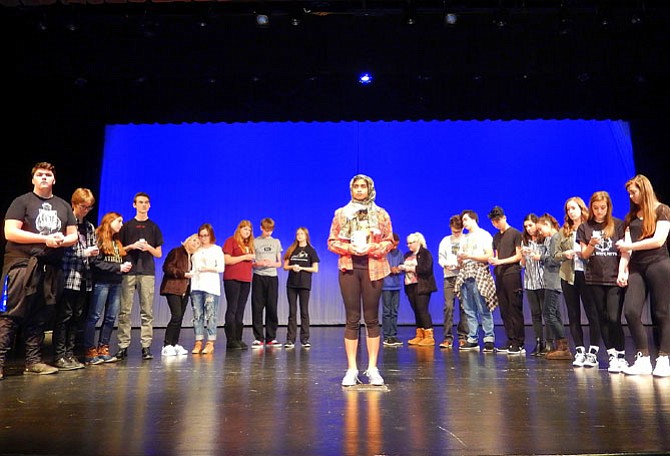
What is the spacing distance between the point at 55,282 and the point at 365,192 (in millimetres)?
2771

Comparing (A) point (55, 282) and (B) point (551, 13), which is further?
(B) point (551, 13)

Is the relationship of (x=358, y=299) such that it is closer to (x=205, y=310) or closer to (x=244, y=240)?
(x=205, y=310)

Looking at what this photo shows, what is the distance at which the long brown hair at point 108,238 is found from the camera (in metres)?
5.52

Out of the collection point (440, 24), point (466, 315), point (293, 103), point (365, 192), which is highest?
point (440, 24)

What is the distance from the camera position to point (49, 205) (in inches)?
183

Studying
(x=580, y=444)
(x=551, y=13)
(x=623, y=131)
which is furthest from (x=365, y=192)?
(x=623, y=131)

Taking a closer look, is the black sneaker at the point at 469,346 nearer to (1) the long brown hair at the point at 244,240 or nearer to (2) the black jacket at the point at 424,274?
(2) the black jacket at the point at 424,274

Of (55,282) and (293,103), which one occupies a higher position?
(293,103)

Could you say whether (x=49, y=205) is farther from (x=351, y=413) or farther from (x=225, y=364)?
(x=351, y=413)

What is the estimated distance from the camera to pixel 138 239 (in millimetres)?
5840

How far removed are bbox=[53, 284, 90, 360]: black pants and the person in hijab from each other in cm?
267

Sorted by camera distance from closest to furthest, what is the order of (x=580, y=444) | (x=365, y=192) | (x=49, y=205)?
(x=580, y=444)
(x=365, y=192)
(x=49, y=205)

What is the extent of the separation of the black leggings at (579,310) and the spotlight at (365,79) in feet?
15.5

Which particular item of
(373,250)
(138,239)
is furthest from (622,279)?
(138,239)
